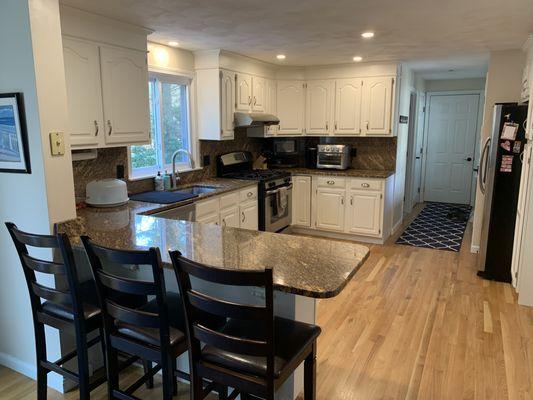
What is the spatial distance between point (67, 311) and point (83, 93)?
1.56 metres

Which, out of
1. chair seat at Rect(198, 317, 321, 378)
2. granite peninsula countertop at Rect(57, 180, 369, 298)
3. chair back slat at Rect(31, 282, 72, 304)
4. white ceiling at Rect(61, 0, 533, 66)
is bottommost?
chair seat at Rect(198, 317, 321, 378)

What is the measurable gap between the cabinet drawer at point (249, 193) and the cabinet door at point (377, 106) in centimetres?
174

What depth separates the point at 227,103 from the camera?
14.7ft

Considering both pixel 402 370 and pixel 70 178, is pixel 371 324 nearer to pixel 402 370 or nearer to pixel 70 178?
pixel 402 370

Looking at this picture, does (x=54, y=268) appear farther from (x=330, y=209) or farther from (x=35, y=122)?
(x=330, y=209)

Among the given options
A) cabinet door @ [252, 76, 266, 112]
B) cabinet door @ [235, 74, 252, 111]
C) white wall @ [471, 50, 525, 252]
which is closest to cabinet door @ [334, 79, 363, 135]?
cabinet door @ [252, 76, 266, 112]

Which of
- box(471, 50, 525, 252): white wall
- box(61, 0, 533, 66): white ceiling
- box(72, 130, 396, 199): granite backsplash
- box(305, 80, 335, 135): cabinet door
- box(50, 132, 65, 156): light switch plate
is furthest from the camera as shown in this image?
box(305, 80, 335, 135): cabinet door

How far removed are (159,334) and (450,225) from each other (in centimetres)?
540

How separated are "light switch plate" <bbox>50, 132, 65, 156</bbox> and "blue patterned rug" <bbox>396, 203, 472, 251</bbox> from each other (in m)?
4.25

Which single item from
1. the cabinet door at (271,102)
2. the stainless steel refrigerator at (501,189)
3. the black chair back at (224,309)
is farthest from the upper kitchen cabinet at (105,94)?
the stainless steel refrigerator at (501,189)

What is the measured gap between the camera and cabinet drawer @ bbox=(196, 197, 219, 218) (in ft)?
11.9

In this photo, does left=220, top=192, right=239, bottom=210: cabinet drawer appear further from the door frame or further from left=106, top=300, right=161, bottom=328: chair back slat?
the door frame

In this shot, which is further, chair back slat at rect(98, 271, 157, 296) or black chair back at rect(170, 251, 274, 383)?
chair back slat at rect(98, 271, 157, 296)

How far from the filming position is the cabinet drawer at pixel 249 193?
437 centimetres
